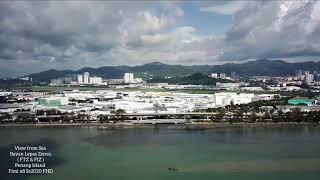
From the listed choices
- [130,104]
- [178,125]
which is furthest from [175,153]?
Result: [130,104]

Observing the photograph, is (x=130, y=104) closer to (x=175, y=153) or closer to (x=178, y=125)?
(x=178, y=125)

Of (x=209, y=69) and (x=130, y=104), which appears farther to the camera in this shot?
(x=209, y=69)

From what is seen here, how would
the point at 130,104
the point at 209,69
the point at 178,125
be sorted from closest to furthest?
the point at 178,125 < the point at 130,104 < the point at 209,69

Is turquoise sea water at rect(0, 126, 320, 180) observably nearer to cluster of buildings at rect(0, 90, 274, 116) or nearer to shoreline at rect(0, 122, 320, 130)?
shoreline at rect(0, 122, 320, 130)

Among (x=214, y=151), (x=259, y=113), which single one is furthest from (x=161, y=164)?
(x=259, y=113)

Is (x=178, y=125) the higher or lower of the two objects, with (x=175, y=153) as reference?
higher

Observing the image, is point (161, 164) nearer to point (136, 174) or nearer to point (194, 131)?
point (136, 174)

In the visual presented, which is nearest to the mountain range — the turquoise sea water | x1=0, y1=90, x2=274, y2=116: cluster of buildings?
x1=0, y1=90, x2=274, y2=116: cluster of buildings

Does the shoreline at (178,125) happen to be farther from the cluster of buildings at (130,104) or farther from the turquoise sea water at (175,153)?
the cluster of buildings at (130,104)

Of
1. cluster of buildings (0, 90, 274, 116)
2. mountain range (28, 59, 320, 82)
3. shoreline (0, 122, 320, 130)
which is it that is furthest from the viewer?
mountain range (28, 59, 320, 82)
